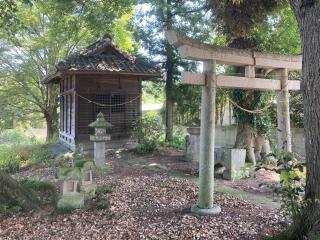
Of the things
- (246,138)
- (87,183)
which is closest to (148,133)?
(246,138)

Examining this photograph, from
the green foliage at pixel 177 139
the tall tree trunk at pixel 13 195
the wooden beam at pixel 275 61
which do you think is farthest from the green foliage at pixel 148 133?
the tall tree trunk at pixel 13 195

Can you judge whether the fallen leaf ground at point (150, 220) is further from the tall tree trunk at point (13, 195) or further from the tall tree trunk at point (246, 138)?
the tall tree trunk at point (246, 138)

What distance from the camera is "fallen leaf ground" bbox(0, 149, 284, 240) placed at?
5.21 m

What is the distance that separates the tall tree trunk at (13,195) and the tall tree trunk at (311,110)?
448 centimetres

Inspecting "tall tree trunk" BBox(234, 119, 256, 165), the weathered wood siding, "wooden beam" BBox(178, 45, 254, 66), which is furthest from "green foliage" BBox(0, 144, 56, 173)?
"wooden beam" BBox(178, 45, 254, 66)

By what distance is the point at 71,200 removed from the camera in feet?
20.4

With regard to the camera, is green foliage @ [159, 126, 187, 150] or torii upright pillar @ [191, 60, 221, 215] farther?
green foliage @ [159, 126, 187, 150]

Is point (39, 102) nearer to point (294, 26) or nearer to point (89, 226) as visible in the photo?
point (294, 26)

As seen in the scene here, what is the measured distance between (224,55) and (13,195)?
182 inches

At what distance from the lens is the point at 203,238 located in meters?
5.02

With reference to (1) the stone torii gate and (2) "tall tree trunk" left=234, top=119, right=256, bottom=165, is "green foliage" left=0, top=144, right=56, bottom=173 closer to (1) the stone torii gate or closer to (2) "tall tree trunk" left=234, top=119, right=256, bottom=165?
(2) "tall tree trunk" left=234, top=119, right=256, bottom=165

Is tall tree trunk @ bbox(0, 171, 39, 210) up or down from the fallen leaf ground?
up

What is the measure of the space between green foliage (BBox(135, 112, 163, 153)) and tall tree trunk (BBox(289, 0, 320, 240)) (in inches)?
372

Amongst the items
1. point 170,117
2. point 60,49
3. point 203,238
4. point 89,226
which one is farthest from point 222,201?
point 60,49
